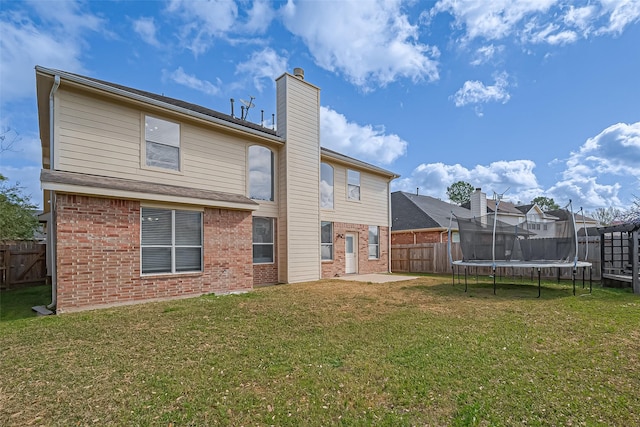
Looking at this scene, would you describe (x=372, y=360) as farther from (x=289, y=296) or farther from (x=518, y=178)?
(x=518, y=178)

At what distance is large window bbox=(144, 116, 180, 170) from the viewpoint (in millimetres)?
8336

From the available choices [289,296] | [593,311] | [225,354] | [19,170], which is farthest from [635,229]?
[19,170]

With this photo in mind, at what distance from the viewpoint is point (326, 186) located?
1308cm

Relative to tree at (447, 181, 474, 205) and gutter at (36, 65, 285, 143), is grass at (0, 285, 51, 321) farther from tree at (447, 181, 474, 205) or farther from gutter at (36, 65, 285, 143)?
tree at (447, 181, 474, 205)

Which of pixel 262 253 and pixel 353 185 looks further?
pixel 353 185

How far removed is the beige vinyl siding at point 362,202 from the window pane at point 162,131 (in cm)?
586

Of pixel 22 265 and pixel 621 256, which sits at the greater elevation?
pixel 621 256

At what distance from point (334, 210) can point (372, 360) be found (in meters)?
9.54

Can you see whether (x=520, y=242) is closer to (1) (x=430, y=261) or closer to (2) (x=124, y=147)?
(1) (x=430, y=261)

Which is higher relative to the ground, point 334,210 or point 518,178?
point 518,178

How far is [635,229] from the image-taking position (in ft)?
30.5

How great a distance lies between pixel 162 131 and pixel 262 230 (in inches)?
170

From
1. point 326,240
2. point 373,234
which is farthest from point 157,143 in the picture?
point 373,234

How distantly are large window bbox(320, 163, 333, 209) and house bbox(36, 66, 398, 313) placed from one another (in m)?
0.04
